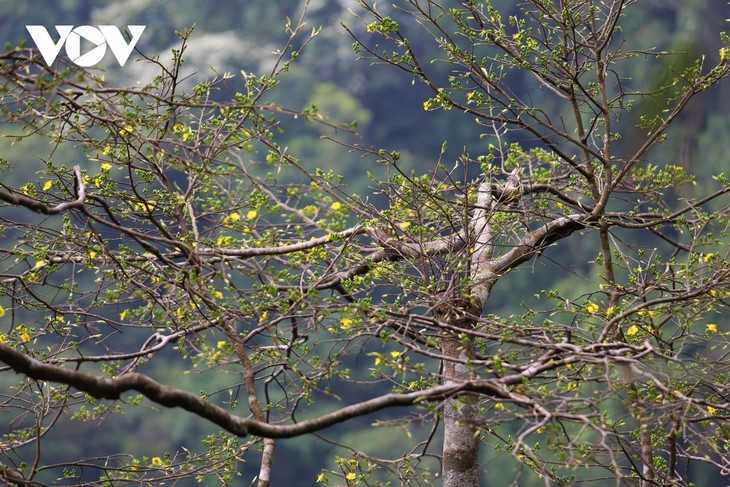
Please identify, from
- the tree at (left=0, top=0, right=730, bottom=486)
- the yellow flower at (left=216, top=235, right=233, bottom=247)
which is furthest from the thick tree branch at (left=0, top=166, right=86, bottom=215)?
the yellow flower at (left=216, top=235, right=233, bottom=247)

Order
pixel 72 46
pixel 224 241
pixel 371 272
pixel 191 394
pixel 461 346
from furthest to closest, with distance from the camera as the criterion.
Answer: pixel 72 46
pixel 224 241
pixel 371 272
pixel 461 346
pixel 191 394

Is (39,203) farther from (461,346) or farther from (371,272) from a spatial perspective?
(461,346)

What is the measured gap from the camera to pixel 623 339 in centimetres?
360

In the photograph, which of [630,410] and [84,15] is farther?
[84,15]

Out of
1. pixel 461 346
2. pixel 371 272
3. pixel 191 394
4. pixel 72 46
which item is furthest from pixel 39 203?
pixel 72 46

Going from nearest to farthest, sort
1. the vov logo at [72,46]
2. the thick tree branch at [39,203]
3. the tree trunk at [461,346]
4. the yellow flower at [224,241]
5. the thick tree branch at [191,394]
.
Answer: the thick tree branch at [191,394] → the thick tree branch at [39,203] → the vov logo at [72,46] → the tree trunk at [461,346] → the yellow flower at [224,241]

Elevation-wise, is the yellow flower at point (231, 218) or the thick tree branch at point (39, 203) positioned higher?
the yellow flower at point (231, 218)

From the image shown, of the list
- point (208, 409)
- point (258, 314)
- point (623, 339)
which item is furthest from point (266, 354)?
point (623, 339)

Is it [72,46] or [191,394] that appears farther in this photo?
[72,46]

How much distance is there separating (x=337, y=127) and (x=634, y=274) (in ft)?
5.12

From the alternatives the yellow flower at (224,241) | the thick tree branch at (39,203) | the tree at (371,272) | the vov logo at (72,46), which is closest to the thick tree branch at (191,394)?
the tree at (371,272)

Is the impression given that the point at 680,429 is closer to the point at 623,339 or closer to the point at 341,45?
the point at 623,339

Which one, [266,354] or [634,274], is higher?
[634,274]

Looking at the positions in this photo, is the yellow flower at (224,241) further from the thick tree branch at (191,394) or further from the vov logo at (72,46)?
the thick tree branch at (191,394)
